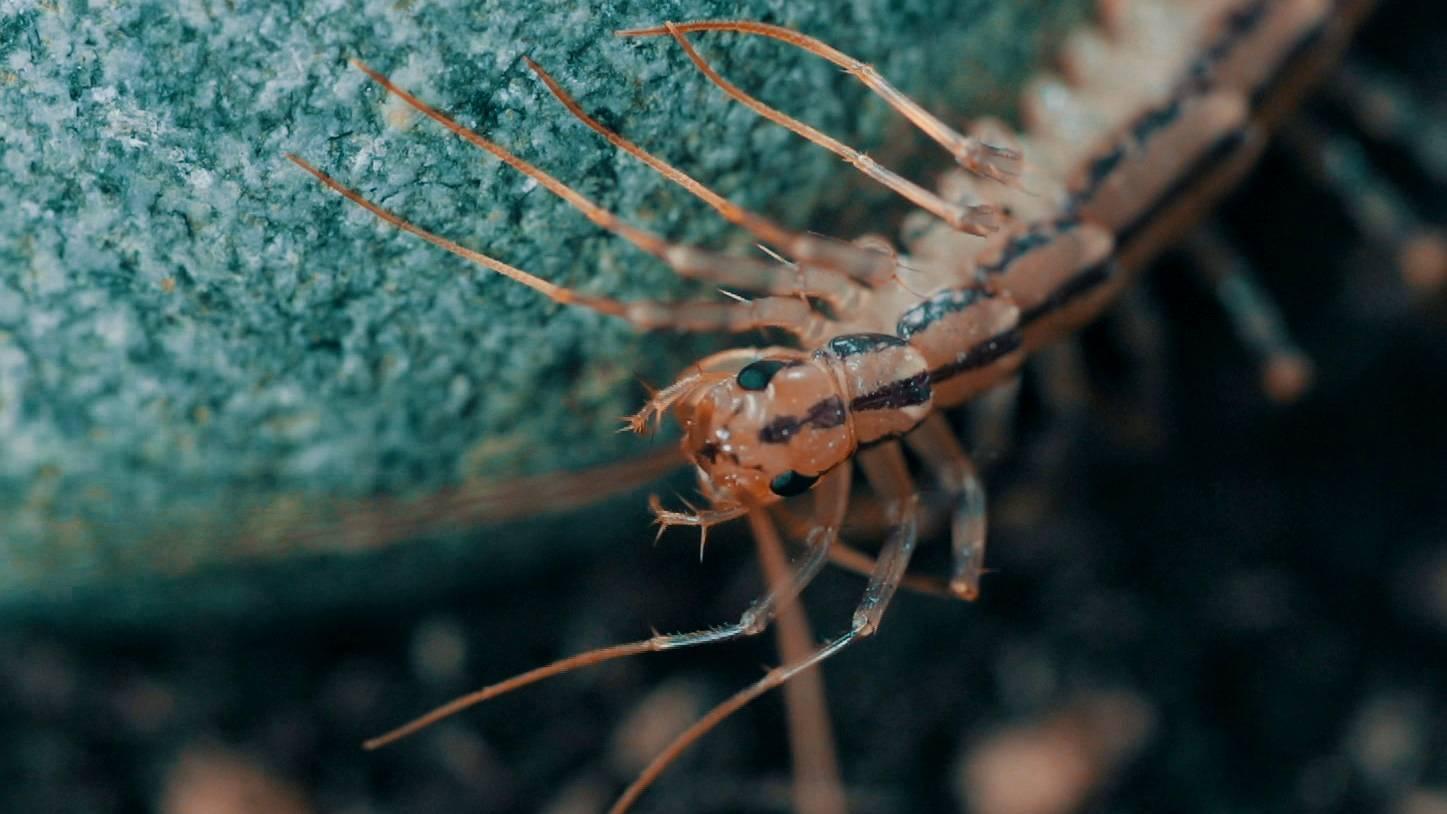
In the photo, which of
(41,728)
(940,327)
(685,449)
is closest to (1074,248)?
(940,327)

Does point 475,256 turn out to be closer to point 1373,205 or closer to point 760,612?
point 760,612

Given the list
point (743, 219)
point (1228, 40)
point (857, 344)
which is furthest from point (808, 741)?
point (1228, 40)

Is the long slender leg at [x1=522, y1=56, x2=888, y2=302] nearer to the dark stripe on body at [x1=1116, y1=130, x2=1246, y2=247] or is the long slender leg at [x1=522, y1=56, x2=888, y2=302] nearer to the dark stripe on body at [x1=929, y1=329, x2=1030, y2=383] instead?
the dark stripe on body at [x1=929, y1=329, x2=1030, y2=383]

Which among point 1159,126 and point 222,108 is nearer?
point 222,108

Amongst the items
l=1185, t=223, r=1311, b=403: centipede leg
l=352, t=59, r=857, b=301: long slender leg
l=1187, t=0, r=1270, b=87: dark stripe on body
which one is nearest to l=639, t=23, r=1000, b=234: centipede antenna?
l=352, t=59, r=857, b=301: long slender leg

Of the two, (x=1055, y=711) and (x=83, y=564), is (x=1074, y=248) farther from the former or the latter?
(x=83, y=564)

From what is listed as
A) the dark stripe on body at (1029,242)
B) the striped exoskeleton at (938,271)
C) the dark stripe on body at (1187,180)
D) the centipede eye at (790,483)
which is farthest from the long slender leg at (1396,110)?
the centipede eye at (790,483)
